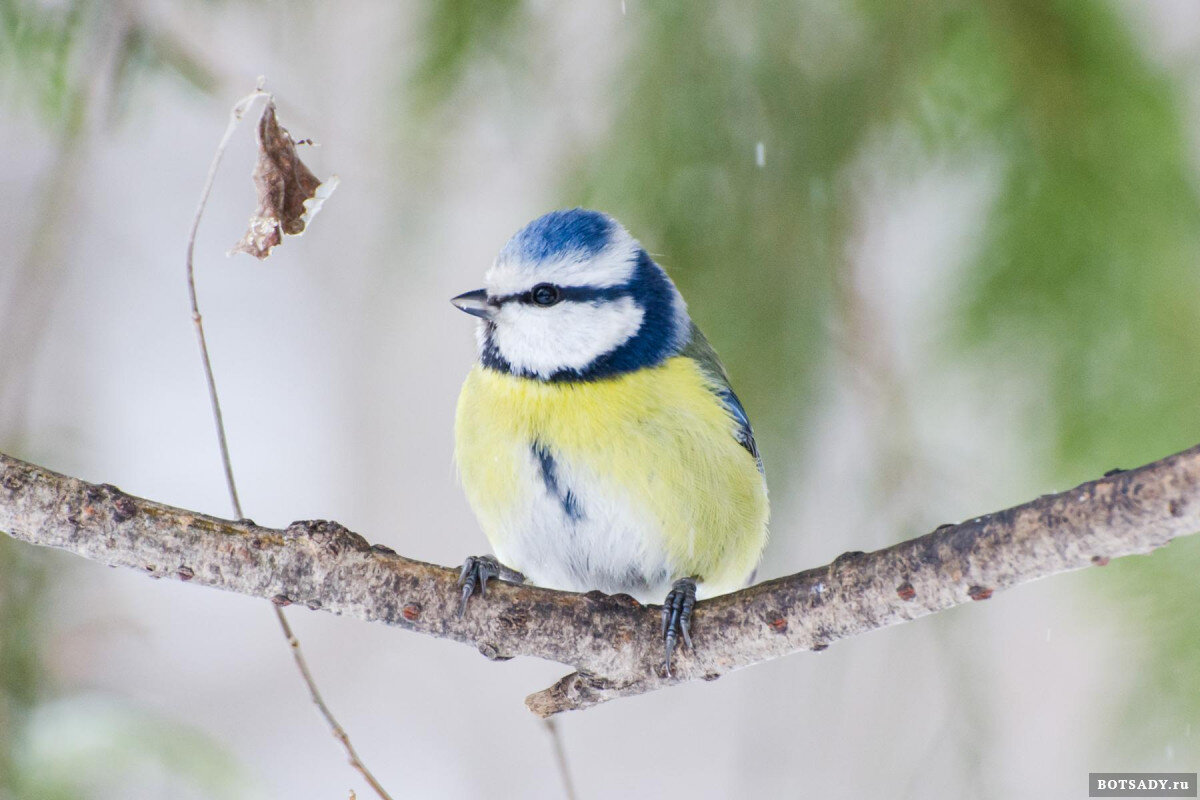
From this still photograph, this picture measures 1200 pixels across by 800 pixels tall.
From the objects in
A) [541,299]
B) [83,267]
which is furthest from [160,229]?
[541,299]

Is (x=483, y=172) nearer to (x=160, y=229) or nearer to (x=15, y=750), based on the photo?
(x=15, y=750)

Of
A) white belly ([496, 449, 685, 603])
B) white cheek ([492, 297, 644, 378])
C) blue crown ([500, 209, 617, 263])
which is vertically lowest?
white belly ([496, 449, 685, 603])

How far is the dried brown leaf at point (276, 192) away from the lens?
3.85 ft

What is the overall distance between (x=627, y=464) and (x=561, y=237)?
374 mm

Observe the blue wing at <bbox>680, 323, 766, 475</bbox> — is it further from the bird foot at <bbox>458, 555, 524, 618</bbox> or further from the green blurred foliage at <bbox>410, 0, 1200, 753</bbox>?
the bird foot at <bbox>458, 555, 524, 618</bbox>

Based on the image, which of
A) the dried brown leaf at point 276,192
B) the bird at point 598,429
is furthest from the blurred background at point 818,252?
the dried brown leaf at point 276,192

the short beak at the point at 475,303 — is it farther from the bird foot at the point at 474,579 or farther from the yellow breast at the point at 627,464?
the bird foot at the point at 474,579

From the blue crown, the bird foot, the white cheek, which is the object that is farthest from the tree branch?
the blue crown

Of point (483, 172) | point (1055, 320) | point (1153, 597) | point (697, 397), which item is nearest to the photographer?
point (1153, 597)

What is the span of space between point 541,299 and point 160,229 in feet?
6.05

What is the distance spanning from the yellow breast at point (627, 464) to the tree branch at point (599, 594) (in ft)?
0.89

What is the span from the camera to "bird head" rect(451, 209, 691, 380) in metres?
1.64

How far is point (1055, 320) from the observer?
125 cm

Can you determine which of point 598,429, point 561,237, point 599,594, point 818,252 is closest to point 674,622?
point 599,594
